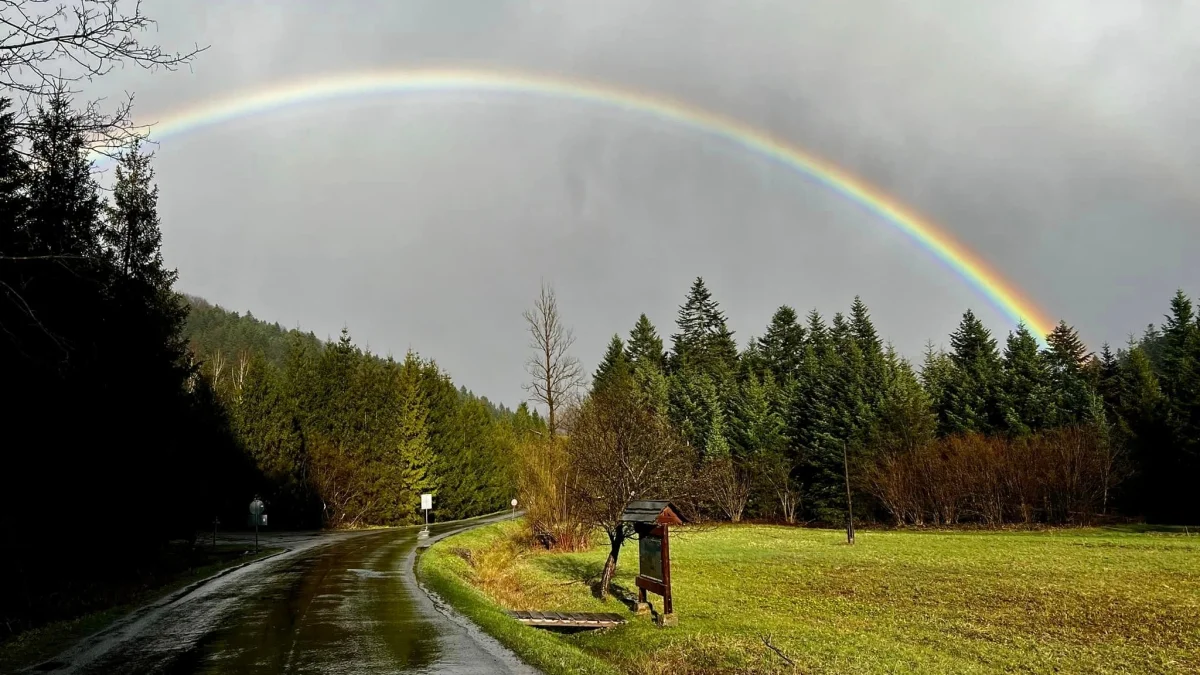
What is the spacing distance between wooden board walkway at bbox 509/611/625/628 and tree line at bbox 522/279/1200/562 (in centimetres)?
877

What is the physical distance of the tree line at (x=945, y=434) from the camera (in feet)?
Result: 153

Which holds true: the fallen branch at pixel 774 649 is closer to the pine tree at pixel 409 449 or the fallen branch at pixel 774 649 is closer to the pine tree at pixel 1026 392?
the pine tree at pixel 409 449

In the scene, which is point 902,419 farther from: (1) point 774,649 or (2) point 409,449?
(1) point 774,649

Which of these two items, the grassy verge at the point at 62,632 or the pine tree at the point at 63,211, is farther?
the pine tree at the point at 63,211

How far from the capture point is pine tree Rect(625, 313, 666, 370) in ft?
305

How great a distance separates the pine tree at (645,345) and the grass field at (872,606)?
59282 mm

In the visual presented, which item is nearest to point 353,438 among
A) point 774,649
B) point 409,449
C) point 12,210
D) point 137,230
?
point 409,449

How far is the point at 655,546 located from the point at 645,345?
77.9m

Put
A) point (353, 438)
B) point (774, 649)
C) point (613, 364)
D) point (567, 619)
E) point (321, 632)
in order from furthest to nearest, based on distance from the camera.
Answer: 1. point (613, 364)
2. point (353, 438)
3. point (567, 619)
4. point (321, 632)
5. point (774, 649)

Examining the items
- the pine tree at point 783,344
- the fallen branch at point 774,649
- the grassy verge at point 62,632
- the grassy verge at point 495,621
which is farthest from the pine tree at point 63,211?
the pine tree at point 783,344

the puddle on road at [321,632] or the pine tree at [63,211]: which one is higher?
the pine tree at [63,211]

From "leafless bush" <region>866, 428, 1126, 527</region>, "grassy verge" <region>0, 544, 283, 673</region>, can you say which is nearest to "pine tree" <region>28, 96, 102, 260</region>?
"grassy verge" <region>0, 544, 283, 673</region>

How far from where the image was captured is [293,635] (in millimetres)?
11453

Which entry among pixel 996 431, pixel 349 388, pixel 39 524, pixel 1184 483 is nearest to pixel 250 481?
pixel 349 388
